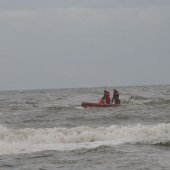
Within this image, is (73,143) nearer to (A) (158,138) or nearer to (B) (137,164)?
(A) (158,138)

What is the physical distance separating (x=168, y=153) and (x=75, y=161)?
2559 mm

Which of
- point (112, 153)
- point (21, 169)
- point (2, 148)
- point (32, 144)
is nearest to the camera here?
point (21, 169)

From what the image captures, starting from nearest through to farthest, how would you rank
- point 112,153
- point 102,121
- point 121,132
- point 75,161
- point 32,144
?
point 75,161
point 112,153
point 32,144
point 121,132
point 102,121

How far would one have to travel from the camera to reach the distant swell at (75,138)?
462 inches

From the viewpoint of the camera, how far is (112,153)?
10.6 metres

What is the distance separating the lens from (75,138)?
13109mm

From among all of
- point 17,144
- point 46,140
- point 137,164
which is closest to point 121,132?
point 46,140

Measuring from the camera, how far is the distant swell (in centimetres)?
1173

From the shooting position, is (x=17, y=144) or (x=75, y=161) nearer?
(x=75, y=161)

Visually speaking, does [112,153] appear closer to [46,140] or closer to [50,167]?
[50,167]

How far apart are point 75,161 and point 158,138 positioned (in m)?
3.88

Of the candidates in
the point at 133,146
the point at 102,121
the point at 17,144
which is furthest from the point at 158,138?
the point at 102,121

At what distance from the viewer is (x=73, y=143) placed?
41.1 feet

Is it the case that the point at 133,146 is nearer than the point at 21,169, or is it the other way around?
the point at 21,169
